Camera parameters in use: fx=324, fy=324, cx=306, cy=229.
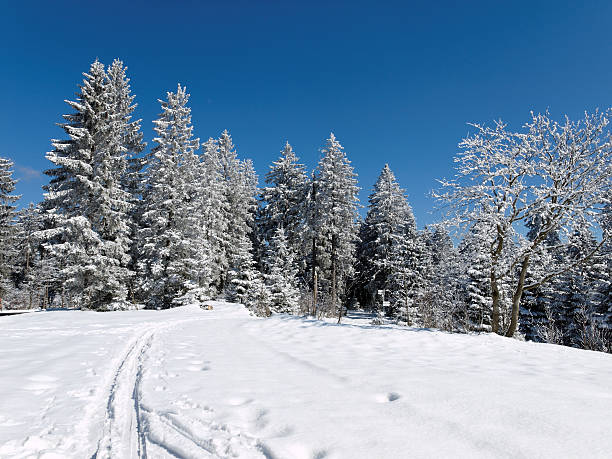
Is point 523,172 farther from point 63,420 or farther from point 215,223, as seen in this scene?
point 215,223

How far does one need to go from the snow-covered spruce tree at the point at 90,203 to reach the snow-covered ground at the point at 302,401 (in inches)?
474

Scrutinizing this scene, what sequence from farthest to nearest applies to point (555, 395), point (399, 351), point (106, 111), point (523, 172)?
point (106, 111), point (523, 172), point (399, 351), point (555, 395)

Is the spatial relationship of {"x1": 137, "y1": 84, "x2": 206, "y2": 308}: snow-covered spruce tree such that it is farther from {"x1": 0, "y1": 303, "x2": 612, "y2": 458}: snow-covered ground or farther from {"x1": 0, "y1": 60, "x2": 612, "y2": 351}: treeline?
{"x1": 0, "y1": 303, "x2": 612, "y2": 458}: snow-covered ground

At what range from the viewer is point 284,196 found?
113 feet

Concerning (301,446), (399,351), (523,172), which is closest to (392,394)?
(301,446)

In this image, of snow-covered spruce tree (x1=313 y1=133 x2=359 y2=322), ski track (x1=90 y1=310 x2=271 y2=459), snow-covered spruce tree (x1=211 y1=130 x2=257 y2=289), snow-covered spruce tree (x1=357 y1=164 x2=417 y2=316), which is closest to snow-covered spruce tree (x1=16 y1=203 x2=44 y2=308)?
snow-covered spruce tree (x1=211 y1=130 x2=257 y2=289)

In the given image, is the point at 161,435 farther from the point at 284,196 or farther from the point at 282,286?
the point at 284,196

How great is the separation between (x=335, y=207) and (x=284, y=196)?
930 cm

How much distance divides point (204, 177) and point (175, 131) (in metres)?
5.67

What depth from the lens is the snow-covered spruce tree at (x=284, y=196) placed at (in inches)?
1293

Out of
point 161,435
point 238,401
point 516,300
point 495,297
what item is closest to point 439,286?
point 516,300

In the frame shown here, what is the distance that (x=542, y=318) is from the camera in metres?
24.2

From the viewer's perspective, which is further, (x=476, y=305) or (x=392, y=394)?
(x=476, y=305)

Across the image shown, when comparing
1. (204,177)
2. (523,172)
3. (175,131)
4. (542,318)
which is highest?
(175,131)
